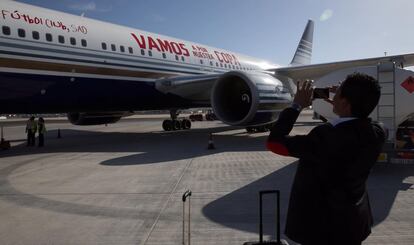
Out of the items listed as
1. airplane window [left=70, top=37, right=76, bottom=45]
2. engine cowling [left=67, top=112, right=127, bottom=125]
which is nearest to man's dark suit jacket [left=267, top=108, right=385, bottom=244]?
airplane window [left=70, top=37, right=76, bottom=45]

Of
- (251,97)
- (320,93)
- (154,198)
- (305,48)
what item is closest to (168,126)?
(251,97)

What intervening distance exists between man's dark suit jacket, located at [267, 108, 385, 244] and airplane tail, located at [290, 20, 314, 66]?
24381 mm

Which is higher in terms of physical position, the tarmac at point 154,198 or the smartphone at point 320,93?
the smartphone at point 320,93

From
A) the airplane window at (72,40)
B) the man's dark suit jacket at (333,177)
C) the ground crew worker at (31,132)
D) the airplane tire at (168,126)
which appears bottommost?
the airplane tire at (168,126)

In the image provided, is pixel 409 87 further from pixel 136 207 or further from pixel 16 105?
pixel 16 105

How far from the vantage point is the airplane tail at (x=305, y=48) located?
2586cm

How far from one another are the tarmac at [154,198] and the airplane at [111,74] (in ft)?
7.60

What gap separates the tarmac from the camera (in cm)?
381

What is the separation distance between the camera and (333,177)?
194cm

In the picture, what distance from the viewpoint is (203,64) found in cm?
1642

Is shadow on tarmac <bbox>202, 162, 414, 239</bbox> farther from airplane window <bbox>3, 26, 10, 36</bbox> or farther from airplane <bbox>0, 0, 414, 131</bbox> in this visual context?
airplane window <bbox>3, 26, 10, 36</bbox>

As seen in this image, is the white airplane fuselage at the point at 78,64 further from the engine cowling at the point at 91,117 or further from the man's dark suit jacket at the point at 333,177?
the man's dark suit jacket at the point at 333,177

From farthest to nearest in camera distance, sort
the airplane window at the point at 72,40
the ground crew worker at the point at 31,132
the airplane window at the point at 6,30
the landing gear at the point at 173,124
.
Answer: the landing gear at the point at 173,124, the ground crew worker at the point at 31,132, the airplane window at the point at 72,40, the airplane window at the point at 6,30

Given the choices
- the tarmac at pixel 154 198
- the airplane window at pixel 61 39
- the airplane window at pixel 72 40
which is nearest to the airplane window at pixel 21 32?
the airplane window at pixel 61 39
